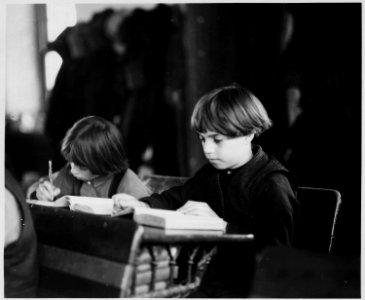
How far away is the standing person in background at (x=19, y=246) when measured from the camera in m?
1.26

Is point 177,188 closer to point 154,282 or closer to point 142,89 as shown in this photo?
point 142,89

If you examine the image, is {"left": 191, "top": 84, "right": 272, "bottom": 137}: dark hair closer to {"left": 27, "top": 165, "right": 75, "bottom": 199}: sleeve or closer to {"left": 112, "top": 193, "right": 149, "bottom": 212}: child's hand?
{"left": 112, "top": 193, "right": 149, "bottom": 212}: child's hand

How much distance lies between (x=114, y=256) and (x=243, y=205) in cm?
48

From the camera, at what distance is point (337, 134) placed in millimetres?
1585

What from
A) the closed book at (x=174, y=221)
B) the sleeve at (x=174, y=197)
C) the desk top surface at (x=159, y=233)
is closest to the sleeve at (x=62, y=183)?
the sleeve at (x=174, y=197)

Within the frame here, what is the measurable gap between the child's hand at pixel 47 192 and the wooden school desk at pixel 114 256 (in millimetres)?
356

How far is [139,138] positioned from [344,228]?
28.5 inches

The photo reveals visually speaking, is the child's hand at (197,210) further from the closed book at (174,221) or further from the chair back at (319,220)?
the chair back at (319,220)

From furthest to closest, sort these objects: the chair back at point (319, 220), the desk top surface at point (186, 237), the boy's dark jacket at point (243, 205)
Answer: the chair back at point (319, 220) → the boy's dark jacket at point (243, 205) → the desk top surface at point (186, 237)

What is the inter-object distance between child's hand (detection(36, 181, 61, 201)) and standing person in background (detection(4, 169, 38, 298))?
298 mm

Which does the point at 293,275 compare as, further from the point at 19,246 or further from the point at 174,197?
the point at 19,246

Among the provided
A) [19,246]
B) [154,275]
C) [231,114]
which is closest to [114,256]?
[154,275]

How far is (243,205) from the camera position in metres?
1.47

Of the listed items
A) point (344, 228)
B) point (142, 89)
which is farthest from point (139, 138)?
point (344, 228)
